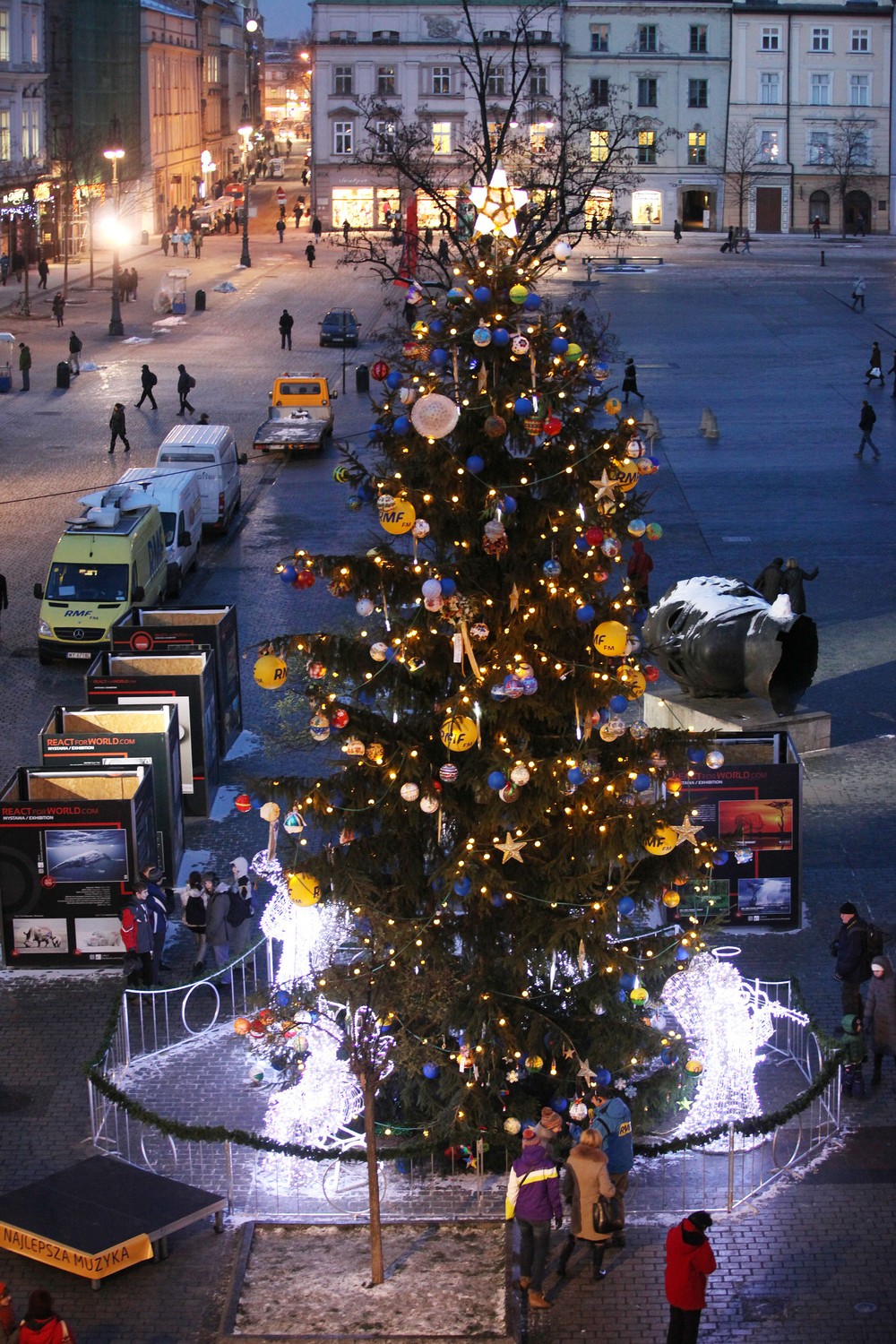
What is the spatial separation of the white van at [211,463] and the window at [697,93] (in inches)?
2622

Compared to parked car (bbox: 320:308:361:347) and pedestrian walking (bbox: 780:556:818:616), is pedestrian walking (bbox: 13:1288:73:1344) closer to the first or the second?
pedestrian walking (bbox: 780:556:818:616)

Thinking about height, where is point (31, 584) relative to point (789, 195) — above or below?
below

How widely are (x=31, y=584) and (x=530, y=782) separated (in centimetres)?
1879

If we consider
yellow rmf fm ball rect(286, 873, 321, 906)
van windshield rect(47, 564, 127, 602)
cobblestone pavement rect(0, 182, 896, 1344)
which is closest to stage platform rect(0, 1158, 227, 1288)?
cobblestone pavement rect(0, 182, 896, 1344)

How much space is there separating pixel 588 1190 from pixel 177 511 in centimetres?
1936

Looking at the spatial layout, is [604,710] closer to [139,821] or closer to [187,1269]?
[187,1269]

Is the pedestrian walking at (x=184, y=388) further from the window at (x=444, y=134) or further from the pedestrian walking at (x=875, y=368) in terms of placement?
the window at (x=444, y=134)

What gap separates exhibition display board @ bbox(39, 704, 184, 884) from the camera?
17750 millimetres

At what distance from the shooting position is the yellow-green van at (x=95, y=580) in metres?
25.1

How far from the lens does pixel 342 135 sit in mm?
93312

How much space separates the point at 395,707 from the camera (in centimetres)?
1232

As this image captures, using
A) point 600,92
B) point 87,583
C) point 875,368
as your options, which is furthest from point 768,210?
point 87,583

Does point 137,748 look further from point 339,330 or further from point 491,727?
point 339,330

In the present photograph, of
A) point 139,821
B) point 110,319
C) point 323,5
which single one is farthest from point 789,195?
point 139,821
